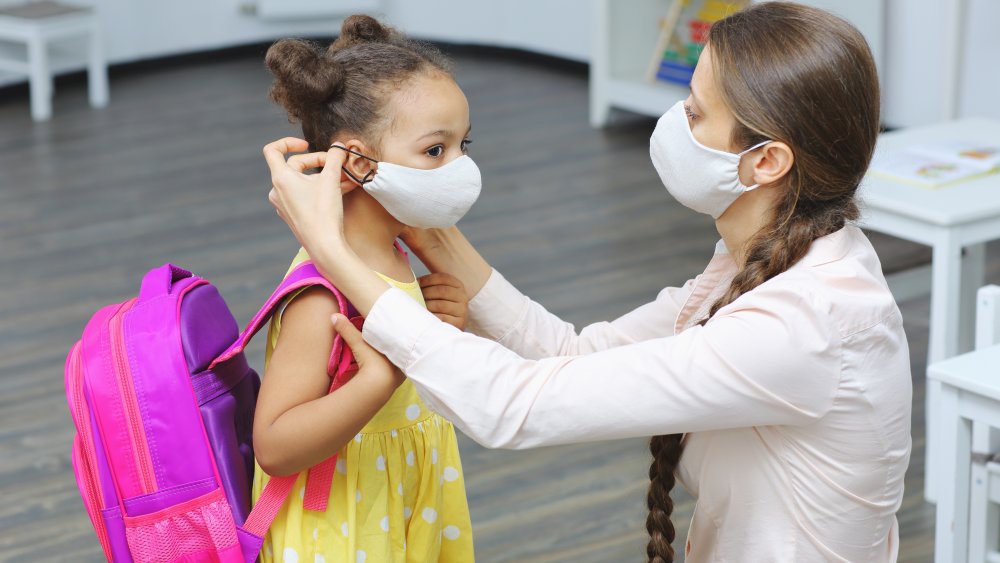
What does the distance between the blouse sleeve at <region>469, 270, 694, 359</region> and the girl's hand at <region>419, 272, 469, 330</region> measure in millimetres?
63

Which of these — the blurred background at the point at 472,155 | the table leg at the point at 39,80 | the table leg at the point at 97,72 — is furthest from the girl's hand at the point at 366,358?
the table leg at the point at 97,72

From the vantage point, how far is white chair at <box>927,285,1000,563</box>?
1784 mm

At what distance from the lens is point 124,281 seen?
12.6ft

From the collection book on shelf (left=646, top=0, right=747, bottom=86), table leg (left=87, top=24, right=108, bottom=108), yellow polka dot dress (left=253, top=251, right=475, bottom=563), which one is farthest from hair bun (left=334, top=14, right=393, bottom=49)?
table leg (left=87, top=24, right=108, bottom=108)

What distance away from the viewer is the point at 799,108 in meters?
1.29

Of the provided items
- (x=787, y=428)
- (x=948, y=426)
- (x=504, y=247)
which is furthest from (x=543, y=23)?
(x=787, y=428)

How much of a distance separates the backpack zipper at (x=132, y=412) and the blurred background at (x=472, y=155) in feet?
4.15

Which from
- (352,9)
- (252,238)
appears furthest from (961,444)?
(352,9)

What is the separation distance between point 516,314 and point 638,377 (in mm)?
418

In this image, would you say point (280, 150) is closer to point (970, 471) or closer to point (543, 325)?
point (543, 325)

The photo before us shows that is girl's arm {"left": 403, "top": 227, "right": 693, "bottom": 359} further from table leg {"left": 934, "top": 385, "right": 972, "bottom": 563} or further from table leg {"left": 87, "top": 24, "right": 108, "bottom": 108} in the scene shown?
table leg {"left": 87, "top": 24, "right": 108, "bottom": 108}

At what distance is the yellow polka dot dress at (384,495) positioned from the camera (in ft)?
4.39

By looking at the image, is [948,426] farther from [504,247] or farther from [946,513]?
[504,247]

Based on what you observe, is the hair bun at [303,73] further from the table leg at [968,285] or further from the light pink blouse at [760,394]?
the table leg at [968,285]
